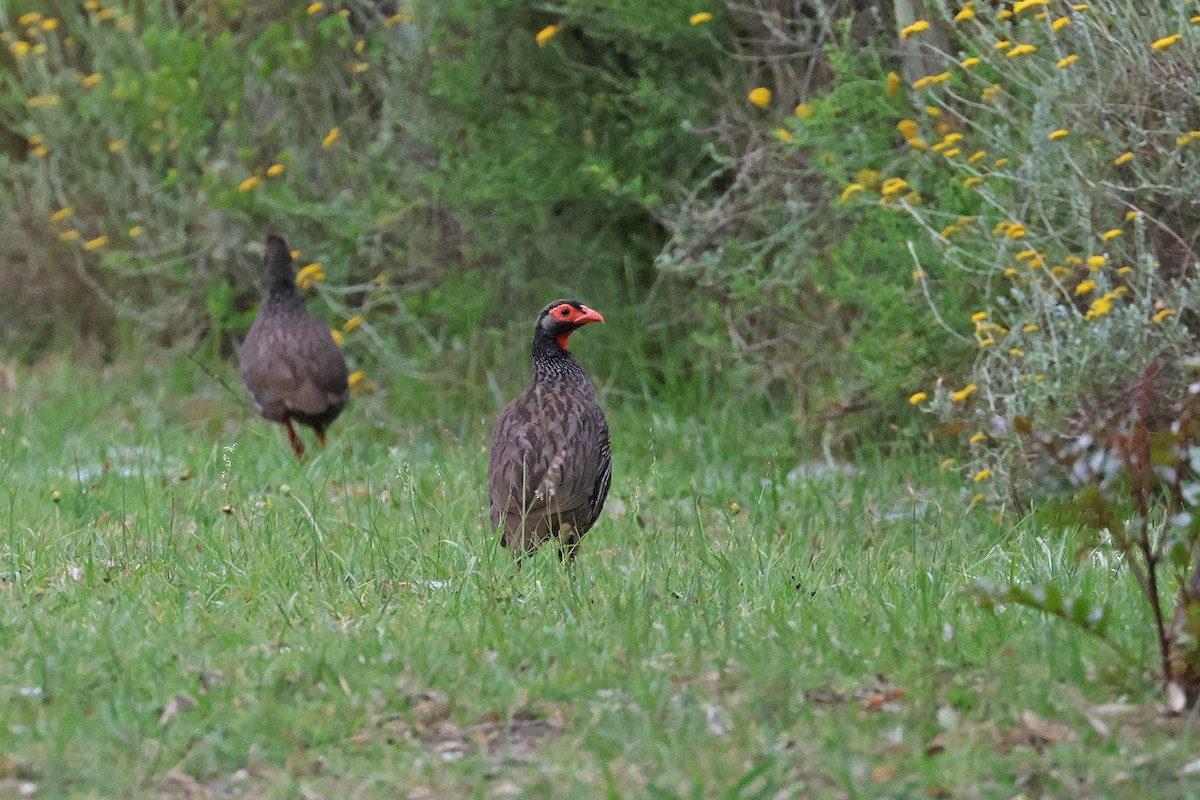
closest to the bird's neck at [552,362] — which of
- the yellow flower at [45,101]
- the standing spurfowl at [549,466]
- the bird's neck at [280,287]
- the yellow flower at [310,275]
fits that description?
the standing spurfowl at [549,466]

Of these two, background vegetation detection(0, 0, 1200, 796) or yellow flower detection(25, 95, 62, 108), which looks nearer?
background vegetation detection(0, 0, 1200, 796)

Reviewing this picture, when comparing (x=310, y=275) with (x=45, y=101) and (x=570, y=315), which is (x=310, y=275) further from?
(x=570, y=315)

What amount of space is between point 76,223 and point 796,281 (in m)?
6.14

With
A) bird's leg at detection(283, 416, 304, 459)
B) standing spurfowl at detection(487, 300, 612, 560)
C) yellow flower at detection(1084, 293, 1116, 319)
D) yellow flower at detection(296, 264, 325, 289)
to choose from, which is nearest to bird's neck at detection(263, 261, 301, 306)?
yellow flower at detection(296, 264, 325, 289)

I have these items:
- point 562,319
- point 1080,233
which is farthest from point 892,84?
point 562,319

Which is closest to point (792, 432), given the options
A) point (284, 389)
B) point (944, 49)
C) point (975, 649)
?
point (944, 49)

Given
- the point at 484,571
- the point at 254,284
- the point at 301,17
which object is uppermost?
the point at 301,17

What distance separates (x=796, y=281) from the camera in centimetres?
782

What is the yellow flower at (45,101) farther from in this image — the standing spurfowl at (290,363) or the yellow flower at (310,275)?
the standing spurfowl at (290,363)

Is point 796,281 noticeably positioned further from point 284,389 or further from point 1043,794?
point 1043,794

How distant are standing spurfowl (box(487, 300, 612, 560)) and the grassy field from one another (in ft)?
0.69

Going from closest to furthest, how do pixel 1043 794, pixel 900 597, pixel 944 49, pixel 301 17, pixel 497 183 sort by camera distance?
pixel 1043 794, pixel 900 597, pixel 944 49, pixel 497 183, pixel 301 17

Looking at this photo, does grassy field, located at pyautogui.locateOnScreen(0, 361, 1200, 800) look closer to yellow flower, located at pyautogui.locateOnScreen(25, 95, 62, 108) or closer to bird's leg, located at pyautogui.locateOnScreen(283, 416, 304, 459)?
bird's leg, located at pyautogui.locateOnScreen(283, 416, 304, 459)

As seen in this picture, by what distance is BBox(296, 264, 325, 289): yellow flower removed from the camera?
9.35 m
